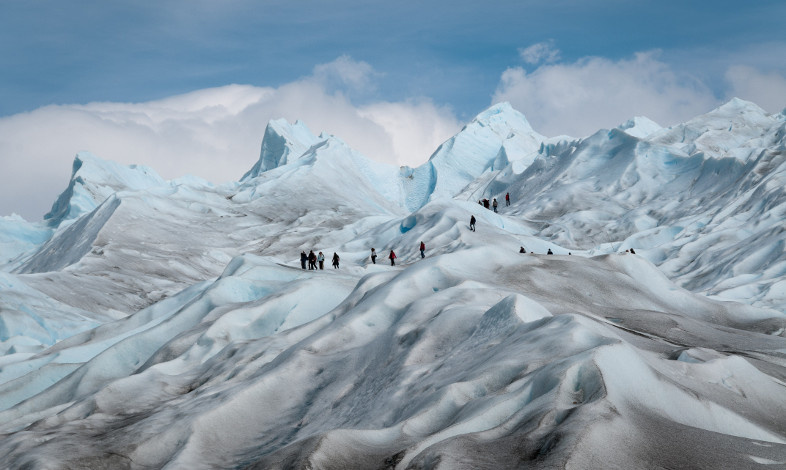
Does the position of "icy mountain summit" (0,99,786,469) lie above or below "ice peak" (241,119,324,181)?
below

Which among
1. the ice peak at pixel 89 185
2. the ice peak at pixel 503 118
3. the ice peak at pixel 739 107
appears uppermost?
the ice peak at pixel 503 118

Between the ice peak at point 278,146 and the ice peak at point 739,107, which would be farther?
the ice peak at point 278,146

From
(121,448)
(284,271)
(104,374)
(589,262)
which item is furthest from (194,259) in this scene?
(121,448)

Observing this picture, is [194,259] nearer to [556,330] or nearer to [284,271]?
[284,271]

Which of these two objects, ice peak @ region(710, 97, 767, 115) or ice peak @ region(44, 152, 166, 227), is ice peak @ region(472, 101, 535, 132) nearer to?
ice peak @ region(710, 97, 767, 115)

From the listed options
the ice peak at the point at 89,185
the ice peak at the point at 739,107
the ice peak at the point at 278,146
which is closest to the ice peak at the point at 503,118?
the ice peak at the point at 278,146

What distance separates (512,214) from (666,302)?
41619mm

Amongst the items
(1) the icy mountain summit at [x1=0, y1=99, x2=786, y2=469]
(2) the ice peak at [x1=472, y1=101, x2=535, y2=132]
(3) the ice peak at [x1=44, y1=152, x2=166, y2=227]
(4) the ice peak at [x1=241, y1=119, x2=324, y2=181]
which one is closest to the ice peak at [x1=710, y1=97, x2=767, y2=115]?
(1) the icy mountain summit at [x1=0, y1=99, x2=786, y2=469]

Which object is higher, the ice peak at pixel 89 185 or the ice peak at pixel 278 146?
the ice peak at pixel 278 146

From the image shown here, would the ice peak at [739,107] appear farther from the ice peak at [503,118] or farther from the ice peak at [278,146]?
the ice peak at [278,146]

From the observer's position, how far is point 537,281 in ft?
50.8

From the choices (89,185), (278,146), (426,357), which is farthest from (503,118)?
(426,357)

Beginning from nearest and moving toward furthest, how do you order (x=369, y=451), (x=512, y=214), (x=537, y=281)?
(x=369, y=451) < (x=537, y=281) < (x=512, y=214)

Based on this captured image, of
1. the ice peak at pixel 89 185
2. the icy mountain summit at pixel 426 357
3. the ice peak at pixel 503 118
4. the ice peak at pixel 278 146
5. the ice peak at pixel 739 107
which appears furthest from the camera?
the ice peak at pixel 503 118
